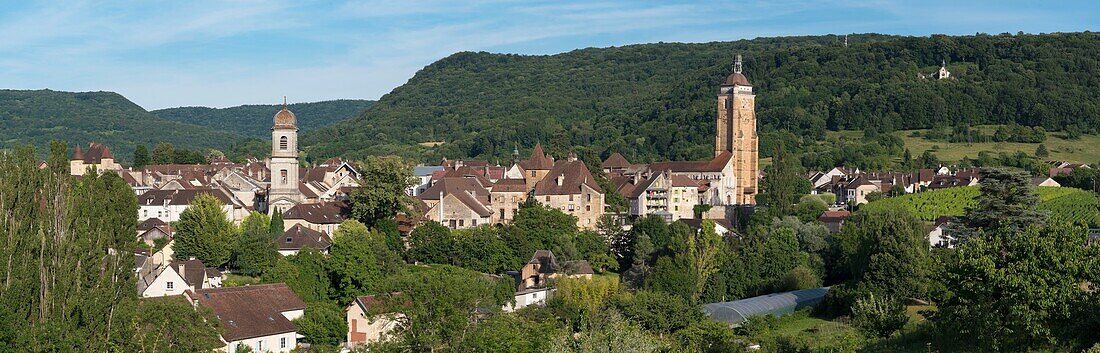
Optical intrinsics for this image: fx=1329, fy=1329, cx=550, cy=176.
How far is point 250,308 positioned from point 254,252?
1197 centimetres

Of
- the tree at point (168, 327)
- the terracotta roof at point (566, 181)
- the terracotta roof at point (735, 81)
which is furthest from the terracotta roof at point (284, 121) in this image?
the terracotta roof at point (735, 81)

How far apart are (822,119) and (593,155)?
74.7 meters

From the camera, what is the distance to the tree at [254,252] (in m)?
54.1

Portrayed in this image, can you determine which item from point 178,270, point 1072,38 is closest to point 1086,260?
point 178,270

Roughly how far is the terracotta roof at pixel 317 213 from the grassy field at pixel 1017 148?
81.0m

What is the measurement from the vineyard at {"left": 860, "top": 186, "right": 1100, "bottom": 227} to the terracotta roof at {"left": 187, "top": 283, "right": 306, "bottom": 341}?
45521 mm

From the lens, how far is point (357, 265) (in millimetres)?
52000

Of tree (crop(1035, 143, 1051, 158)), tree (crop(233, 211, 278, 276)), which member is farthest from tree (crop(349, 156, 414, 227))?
tree (crop(1035, 143, 1051, 158))

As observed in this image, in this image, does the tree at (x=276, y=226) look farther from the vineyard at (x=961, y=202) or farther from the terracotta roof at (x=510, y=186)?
the vineyard at (x=961, y=202)

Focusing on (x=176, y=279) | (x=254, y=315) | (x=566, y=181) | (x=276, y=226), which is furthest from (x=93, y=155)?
(x=254, y=315)

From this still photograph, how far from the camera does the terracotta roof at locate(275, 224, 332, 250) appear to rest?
195 ft

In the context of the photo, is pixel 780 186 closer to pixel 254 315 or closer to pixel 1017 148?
pixel 254 315

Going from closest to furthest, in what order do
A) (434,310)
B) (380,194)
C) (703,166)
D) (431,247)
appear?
(434,310)
(431,247)
(380,194)
(703,166)

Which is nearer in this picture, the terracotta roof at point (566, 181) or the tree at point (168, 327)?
the tree at point (168, 327)
